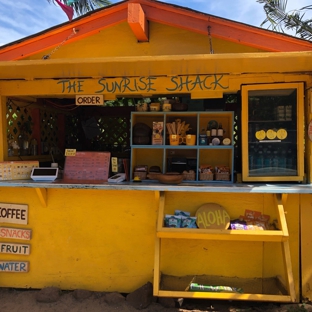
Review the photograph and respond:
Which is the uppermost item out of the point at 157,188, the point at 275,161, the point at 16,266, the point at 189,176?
the point at 275,161

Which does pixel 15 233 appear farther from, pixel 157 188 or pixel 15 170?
pixel 157 188

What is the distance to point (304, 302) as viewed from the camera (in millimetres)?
3375

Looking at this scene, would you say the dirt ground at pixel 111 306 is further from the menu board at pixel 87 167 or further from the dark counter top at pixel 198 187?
the menu board at pixel 87 167

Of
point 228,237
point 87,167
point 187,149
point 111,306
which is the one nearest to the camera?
point 228,237

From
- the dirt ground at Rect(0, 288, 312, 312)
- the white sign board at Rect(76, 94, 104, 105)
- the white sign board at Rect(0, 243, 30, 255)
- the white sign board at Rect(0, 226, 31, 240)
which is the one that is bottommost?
the dirt ground at Rect(0, 288, 312, 312)

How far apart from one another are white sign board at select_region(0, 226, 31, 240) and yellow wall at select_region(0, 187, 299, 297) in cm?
9

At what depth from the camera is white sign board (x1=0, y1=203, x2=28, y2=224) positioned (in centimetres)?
377

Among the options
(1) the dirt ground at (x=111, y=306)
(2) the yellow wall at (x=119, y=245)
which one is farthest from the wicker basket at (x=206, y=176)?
(1) the dirt ground at (x=111, y=306)

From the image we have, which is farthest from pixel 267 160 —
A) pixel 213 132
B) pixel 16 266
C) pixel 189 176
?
pixel 16 266

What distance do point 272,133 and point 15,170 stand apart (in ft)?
11.0

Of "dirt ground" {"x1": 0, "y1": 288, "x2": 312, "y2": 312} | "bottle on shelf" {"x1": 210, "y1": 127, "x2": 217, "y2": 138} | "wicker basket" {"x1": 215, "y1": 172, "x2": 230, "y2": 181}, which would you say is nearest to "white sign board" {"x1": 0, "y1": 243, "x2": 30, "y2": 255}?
"dirt ground" {"x1": 0, "y1": 288, "x2": 312, "y2": 312}

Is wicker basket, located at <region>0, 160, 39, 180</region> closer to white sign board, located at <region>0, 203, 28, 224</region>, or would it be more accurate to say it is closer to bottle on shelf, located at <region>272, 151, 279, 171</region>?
white sign board, located at <region>0, 203, 28, 224</region>

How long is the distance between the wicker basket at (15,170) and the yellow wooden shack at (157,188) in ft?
0.06

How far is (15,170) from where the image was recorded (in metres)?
3.78
